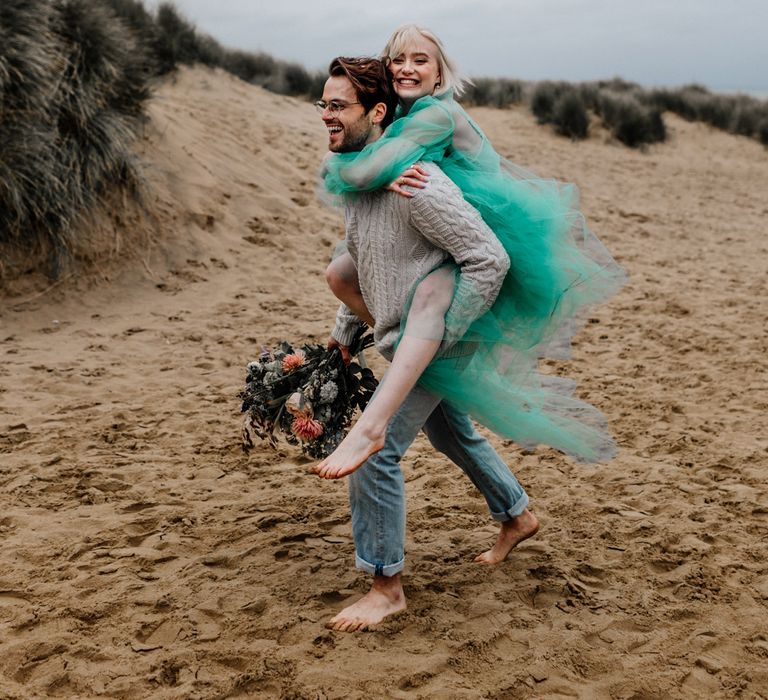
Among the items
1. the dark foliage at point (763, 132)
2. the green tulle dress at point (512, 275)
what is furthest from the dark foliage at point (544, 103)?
the green tulle dress at point (512, 275)

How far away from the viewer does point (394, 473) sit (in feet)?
10.2

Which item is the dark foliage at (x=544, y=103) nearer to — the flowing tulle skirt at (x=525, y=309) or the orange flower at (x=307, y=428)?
the flowing tulle skirt at (x=525, y=309)

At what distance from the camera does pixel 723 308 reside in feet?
26.3

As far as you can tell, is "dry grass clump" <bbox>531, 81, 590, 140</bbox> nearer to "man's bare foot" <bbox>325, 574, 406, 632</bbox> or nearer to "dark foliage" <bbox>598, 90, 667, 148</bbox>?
"dark foliage" <bbox>598, 90, 667, 148</bbox>

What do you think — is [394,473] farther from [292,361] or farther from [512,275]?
[512,275]

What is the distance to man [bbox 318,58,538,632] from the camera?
2.81m

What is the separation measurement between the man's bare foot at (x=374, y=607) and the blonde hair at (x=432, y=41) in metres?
1.79

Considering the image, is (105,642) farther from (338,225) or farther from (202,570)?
(338,225)

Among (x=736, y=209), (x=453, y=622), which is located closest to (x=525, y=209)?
(x=453, y=622)

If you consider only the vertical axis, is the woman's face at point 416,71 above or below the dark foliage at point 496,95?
below

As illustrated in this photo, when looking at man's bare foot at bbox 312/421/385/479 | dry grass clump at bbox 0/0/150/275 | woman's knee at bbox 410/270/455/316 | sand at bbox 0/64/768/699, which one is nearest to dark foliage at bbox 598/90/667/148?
sand at bbox 0/64/768/699

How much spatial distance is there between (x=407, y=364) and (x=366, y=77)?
0.94 m

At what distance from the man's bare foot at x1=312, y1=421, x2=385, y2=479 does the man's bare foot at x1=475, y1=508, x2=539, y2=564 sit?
1.05 m

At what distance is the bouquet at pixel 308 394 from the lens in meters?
3.18
